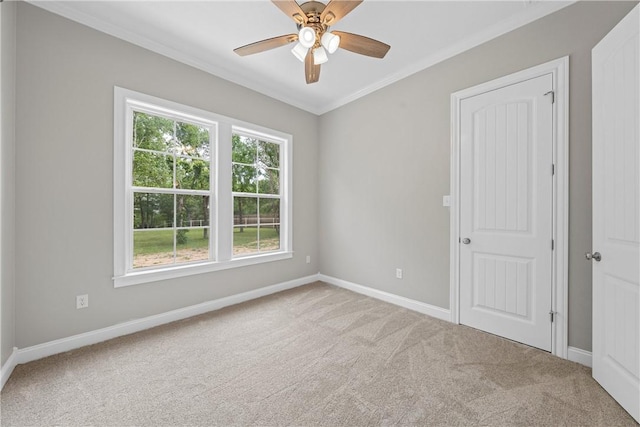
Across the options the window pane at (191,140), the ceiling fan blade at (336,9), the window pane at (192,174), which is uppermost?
the ceiling fan blade at (336,9)

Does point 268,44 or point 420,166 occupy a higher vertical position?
point 268,44

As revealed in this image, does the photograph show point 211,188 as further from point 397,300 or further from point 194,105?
point 397,300

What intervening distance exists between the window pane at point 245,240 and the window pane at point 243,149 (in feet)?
3.05

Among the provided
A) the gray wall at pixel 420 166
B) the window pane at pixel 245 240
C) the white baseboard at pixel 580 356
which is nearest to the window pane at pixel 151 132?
the window pane at pixel 245 240

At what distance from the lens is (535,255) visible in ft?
7.32

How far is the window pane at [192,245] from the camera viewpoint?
2.96 metres

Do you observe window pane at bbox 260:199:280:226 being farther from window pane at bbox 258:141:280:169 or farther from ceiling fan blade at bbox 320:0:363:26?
ceiling fan blade at bbox 320:0:363:26

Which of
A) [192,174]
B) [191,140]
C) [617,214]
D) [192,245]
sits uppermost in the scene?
[191,140]

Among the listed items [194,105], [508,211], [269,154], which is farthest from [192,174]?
[508,211]

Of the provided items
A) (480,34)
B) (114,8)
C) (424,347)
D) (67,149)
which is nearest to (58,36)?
(114,8)

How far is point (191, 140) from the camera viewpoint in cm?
304

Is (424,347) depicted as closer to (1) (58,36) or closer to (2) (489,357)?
(2) (489,357)

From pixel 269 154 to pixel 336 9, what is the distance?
91.8 inches

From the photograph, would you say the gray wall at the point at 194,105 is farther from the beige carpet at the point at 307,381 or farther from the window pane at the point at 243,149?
the beige carpet at the point at 307,381
